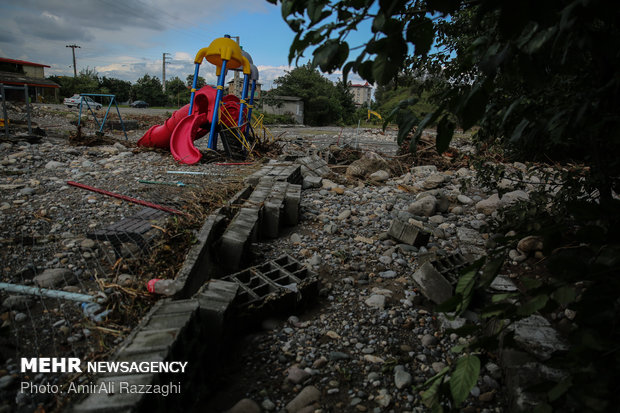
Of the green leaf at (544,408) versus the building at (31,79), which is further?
the building at (31,79)

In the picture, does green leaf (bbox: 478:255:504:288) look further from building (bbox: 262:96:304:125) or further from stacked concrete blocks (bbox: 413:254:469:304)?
building (bbox: 262:96:304:125)

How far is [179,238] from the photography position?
9.28 feet

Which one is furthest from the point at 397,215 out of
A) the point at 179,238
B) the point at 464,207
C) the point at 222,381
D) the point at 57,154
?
the point at 57,154

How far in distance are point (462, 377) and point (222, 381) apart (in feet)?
4.76

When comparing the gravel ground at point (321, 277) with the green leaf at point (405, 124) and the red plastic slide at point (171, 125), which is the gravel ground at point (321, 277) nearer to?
the green leaf at point (405, 124)

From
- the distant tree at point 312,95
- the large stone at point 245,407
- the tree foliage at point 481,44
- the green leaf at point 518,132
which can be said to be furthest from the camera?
the distant tree at point 312,95

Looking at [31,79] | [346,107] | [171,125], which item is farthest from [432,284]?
[346,107]

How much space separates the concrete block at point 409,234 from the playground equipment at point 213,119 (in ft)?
13.8

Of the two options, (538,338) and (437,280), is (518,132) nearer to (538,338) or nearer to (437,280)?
(538,338)

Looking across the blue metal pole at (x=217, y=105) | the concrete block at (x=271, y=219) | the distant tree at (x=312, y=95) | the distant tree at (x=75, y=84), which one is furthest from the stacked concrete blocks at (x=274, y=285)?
the distant tree at (x=75, y=84)

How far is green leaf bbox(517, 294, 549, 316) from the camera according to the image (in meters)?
0.82

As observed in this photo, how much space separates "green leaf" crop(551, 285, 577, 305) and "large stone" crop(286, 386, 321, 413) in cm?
134

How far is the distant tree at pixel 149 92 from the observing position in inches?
1741

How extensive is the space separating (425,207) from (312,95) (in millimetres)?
28434
